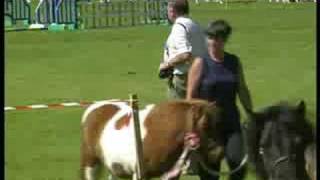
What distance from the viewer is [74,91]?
21.5m

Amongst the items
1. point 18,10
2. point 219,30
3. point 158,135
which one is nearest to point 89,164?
point 158,135

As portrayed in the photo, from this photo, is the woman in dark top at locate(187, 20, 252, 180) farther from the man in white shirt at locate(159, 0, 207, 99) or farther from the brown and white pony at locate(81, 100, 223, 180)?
the man in white shirt at locate(159, 0, 207, 99)

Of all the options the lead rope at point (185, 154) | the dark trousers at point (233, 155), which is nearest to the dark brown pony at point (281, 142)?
the lead rope at point (185, 154)

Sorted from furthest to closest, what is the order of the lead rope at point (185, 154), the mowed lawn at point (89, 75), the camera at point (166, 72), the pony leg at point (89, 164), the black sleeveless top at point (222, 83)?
the mowed lawn at point (89, 75) → the camera at point (166, 72) → the black sleeveless top at point (222, 83) → the pony leg at point (89, 164) → the lead rope at point (185, 154)

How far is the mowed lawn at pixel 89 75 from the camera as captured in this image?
14.2m

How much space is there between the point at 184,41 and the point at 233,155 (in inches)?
58.6

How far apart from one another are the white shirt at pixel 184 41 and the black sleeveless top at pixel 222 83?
815mm

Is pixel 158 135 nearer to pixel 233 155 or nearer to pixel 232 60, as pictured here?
pixel 233 155

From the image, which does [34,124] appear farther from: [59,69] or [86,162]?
[59,69]

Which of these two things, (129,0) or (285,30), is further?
(129,0)

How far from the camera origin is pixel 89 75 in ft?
81.5

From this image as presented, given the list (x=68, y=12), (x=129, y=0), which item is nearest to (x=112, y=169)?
(x=68, y=12)

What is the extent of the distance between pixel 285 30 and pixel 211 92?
32.3 m

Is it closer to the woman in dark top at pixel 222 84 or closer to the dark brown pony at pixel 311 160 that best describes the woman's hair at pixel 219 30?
the woman in dark top at pixel 222 84
